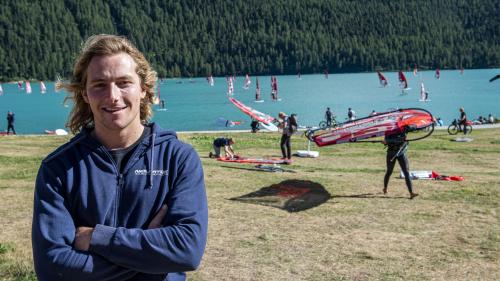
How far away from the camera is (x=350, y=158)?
2498 cm

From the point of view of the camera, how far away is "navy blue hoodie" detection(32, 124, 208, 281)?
328 cm

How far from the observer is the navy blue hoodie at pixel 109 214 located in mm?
3281

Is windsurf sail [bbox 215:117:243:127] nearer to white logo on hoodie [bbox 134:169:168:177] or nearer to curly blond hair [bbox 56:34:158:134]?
curly blond hair [bbox 56:34:158:134]

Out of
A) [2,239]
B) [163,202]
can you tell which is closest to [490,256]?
[163,202]

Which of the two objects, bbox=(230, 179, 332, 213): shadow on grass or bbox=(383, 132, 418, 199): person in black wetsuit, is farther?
bbox=(383, 132, 418, 199): person in black wetsuit

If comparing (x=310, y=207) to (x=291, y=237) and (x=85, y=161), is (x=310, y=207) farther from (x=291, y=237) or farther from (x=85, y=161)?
(x=85, y=161)

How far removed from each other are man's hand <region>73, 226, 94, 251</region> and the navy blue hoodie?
0.09ft

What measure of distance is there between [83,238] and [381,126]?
13.4m

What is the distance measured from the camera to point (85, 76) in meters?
3.42

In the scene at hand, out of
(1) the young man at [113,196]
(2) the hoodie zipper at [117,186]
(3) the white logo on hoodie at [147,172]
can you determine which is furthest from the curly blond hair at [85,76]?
(3) the white logo on hoodie at [147,172]

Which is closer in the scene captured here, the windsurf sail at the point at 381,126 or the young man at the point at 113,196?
the young man at the point at 113,196

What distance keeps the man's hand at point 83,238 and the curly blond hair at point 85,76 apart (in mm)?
704

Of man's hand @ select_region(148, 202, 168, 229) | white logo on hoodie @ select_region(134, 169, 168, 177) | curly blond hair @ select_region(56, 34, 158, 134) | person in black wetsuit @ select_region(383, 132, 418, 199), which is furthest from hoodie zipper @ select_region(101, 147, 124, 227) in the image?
person in black wetsuit @ select_region(383, 132, 418, 199)

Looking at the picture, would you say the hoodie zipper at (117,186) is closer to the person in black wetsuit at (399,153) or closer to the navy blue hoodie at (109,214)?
the navy blue hoodie at (109,214)
